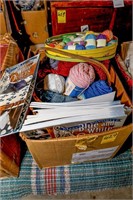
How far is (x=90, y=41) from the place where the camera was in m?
0.91

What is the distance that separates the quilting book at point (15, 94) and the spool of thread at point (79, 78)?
160mm

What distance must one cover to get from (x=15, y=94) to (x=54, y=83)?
0.18 m

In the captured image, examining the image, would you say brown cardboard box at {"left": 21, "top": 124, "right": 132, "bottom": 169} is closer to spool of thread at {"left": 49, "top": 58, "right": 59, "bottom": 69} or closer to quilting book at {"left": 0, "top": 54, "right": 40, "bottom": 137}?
quilting book at {"left": 0, "top": 54, "right": 40, "bottom": 137}

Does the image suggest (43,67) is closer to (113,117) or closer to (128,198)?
(113,117)

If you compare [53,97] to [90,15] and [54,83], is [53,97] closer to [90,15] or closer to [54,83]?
[54,83]

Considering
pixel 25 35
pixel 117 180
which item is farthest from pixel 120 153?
pixel 25 35

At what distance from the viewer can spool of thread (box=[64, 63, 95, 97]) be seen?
2.72 feet

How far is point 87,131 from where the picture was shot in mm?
783

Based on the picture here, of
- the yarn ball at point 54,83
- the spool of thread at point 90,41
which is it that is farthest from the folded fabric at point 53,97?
the spool of thread at point 90,41

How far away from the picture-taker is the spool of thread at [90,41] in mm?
883

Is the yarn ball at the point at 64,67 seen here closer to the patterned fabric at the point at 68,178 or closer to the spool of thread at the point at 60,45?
the spool of thread at the point at 60,45

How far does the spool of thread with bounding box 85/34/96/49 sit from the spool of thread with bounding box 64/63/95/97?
8 cm

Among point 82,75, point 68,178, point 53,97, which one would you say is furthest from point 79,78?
point 68,178

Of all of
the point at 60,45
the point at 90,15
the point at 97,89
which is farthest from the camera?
the point at 90,15
